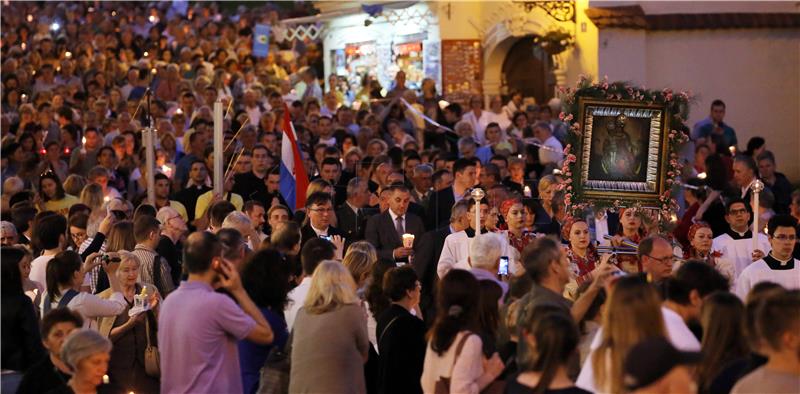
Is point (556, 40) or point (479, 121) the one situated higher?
point (556, 40)

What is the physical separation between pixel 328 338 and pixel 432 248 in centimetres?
435

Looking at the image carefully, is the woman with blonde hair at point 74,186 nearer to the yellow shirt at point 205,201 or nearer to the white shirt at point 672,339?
the yellow shirt at point 205,201

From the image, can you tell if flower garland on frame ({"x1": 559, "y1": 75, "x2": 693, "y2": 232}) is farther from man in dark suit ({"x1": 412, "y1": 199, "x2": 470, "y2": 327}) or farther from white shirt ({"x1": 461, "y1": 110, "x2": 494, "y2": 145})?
white shirt ({"x1": 461, "y1": 110, "x2": 494, "y2": 145})

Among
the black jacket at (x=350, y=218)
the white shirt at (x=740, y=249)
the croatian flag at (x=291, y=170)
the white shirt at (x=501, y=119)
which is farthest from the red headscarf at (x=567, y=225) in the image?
the white shirt at (x=501, y=119)

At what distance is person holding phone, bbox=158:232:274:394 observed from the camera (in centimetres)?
856

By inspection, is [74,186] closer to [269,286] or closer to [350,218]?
[350,218]

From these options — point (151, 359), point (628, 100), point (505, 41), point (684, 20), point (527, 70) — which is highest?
point (684, 20)

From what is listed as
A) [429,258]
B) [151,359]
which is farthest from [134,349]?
[429,258]

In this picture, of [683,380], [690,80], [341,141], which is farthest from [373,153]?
[683,380]

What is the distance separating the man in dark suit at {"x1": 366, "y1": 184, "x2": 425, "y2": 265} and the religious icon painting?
163 cm

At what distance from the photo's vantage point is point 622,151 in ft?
43.2

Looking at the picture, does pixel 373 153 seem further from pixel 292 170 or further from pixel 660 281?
pixel 660 281

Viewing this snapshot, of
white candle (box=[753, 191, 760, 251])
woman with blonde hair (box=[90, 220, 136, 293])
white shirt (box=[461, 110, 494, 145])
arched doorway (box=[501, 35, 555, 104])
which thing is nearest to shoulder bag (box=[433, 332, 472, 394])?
woman with blonde hair (box=[90, 220, 136, 293])

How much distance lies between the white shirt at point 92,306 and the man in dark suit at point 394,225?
4085 millimetres
